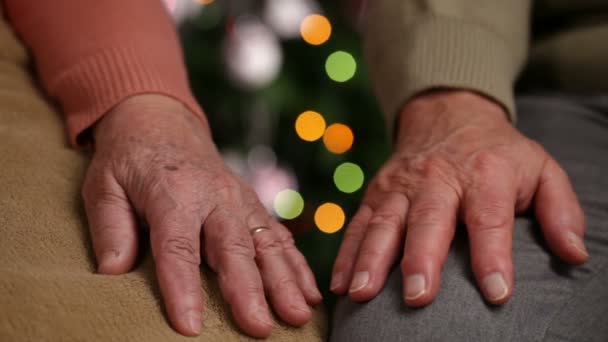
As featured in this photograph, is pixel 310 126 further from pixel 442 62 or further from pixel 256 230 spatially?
pixel 256 230

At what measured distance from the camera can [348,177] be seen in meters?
1.44

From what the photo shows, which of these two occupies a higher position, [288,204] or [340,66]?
[340,66]

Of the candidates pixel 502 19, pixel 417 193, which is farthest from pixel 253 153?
pixel 417 193

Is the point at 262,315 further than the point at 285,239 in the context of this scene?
No

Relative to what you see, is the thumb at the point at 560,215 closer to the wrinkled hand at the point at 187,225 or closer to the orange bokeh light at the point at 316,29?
the wrinkled hand at the point at 187,225

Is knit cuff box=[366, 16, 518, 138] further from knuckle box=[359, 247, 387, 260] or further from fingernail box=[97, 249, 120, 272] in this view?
fingernail box=[97, 249, 120, 272]

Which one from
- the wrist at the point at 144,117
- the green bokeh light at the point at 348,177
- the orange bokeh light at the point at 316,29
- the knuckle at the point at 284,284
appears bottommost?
the green bokeh light at the point at 348,177

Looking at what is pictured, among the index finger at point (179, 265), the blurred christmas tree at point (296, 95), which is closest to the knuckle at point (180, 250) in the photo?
the index finger at point (179, 265)

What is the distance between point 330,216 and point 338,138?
0.19 meters

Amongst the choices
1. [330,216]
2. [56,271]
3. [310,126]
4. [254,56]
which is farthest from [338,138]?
[56,271]

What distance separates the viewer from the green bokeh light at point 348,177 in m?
1.43

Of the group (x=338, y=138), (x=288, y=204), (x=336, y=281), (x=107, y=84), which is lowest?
(x=288, y=204)

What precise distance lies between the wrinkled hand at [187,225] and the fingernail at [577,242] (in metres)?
0.23

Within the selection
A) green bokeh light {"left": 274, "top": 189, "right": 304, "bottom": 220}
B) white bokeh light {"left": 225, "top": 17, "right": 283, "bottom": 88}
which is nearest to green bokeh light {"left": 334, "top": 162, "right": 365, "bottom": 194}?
green bokeh light {"left": 274, "top": 189, "right": 304, "bottom": 220}
